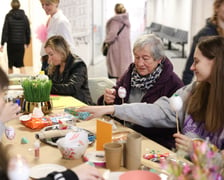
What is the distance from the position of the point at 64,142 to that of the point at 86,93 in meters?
1.63

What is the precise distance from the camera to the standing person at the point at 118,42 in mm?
6207

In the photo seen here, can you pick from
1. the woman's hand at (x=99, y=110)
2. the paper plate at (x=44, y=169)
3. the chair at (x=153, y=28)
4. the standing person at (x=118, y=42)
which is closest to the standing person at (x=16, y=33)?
the standing person at (x=118, y=42)

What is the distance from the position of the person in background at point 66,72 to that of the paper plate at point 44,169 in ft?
5.16

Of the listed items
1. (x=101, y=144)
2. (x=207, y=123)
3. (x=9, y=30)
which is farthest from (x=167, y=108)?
(x=9, y=30)

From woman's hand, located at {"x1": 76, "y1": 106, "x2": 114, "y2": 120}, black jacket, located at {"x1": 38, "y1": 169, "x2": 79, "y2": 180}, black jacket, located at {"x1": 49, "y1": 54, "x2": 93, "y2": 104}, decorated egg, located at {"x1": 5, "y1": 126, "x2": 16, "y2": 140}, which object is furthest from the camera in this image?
black jacket, located at {"x1": 49, "y1": 54, "x2": 93, "y2": 104}

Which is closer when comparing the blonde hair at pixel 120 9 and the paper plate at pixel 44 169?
the paper plate at pixel 44 169

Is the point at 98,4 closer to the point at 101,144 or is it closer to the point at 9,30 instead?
the point at 9,30

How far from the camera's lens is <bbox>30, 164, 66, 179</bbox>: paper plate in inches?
63.8

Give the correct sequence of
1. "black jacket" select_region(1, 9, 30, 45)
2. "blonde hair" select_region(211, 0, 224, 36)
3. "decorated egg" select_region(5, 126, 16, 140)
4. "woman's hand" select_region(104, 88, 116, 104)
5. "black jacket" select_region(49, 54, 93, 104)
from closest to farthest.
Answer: "decorated egg" select_region(5, 126, 16, 140), "woman's hand" select_region(104, 88, 116, 104), "blonde hair" select_region(211, 0, 224, 36), "black jacket" select_region(49, 54, 93, 104), "black jacket" select_region(1, 9, 30, 45)

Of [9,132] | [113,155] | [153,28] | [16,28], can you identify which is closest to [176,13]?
[153,28]

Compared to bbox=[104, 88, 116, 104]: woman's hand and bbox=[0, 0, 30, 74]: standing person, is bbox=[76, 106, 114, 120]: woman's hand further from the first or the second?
bbox=[0, 0, 30, 74]: standing person

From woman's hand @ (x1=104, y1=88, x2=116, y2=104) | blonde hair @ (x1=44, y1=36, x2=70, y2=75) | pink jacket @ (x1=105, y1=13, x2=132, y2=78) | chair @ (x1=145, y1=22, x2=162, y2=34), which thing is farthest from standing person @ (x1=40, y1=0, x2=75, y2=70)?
chair @ (x1=145, y1=22, x2=162, y2=34)

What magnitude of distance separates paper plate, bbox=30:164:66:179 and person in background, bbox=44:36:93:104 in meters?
1.57

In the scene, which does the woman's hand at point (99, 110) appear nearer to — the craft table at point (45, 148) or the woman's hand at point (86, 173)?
the craft table at point (45, 148)
